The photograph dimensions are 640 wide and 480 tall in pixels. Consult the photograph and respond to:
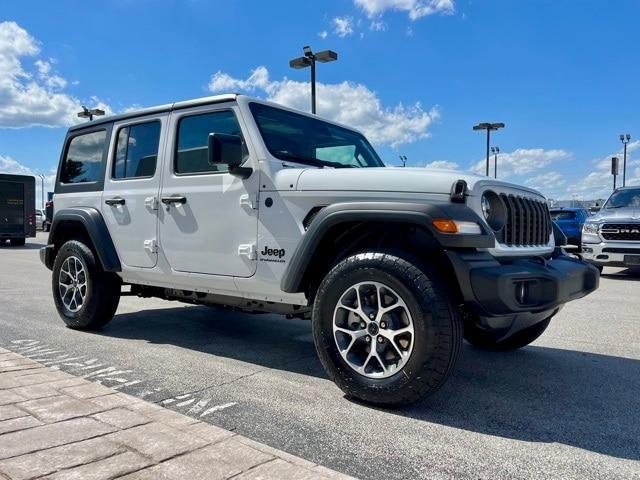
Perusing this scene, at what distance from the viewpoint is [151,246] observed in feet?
15.3

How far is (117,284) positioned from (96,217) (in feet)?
2.24

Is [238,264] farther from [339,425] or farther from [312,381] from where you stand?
[339,425]

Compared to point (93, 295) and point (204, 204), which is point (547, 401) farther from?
A: point (93, 295)

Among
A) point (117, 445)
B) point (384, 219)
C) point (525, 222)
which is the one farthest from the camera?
point (525, 222)

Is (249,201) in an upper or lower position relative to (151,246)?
upper

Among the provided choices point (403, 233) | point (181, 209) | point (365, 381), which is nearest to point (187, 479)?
point (365, 381)

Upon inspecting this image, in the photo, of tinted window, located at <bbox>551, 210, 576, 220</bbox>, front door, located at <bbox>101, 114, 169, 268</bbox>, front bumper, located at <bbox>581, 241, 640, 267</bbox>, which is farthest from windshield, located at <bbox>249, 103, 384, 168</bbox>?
tinted window, located at <bbox>551, 210, 576, 220</bbox>

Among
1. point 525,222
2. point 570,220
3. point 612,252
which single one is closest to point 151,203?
point 525,222

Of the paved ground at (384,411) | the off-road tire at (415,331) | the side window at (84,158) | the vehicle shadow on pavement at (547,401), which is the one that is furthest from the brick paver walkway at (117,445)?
the side window at (84,158)

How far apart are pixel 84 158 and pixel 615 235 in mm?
9228

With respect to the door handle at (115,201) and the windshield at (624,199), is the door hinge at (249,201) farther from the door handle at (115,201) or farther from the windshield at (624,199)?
the windshield at (624,199)

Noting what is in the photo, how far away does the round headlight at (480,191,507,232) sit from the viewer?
10.8ft

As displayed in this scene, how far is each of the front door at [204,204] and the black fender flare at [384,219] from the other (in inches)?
20.5

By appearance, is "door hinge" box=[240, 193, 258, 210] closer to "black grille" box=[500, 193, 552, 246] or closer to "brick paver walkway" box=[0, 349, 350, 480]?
"brick paver walkway" box=[0, 349, 350, 480]
